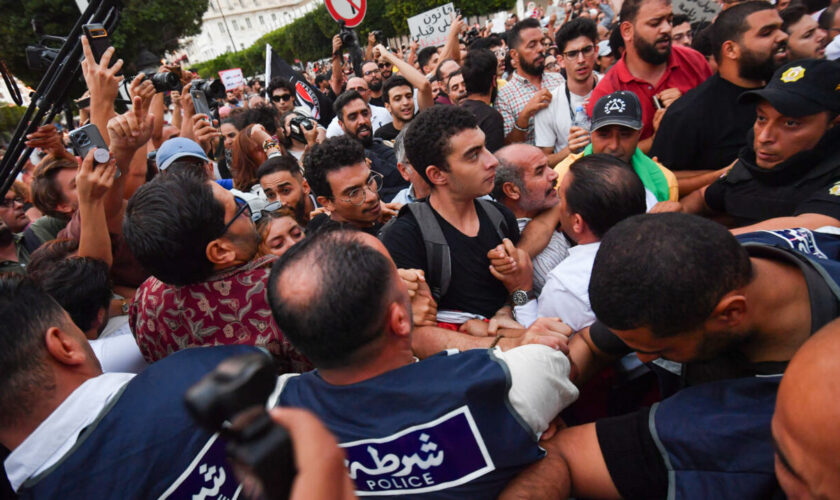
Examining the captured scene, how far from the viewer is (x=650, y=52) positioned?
11.8 ft

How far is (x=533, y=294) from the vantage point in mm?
2473

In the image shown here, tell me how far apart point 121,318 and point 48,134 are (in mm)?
1341

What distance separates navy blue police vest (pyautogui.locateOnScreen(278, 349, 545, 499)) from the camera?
4.25 ft

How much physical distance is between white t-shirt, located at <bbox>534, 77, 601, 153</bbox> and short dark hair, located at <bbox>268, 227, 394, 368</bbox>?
10.8 feet

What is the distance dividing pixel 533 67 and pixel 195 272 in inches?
173

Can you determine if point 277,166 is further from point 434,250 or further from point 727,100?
point 727,100

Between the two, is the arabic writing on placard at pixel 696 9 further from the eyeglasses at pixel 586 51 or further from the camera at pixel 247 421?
the camera at pixel 247 421

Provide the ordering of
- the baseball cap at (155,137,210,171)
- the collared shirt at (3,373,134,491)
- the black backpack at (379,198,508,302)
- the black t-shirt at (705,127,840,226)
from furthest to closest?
1. the baseball cap at (155,137,210,171)
2. the black backpack at (379,198,508,302)
3. the black t-shirt at (705,127,840,226)
4. the collared shirt at (3,373,134,491)

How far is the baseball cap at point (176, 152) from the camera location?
336 cm

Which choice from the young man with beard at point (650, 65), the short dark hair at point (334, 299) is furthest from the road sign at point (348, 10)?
the short dark hair at point (334, 299)

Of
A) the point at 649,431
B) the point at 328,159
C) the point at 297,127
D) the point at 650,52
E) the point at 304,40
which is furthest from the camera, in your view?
the point at 304,40

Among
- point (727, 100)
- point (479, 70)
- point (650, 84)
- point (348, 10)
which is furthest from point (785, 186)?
point (348, 10)

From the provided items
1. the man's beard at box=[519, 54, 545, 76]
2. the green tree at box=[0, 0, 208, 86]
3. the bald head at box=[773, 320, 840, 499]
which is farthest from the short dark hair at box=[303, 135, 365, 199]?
the green tree at box=[0, 0, 208, 86]

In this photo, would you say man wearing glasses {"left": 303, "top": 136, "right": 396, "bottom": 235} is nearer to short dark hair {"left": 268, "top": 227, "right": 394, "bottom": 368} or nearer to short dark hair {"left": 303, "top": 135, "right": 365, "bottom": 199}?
short dark hair {"left": 303, "top": 135, "right": 365, "bottom": 199}
